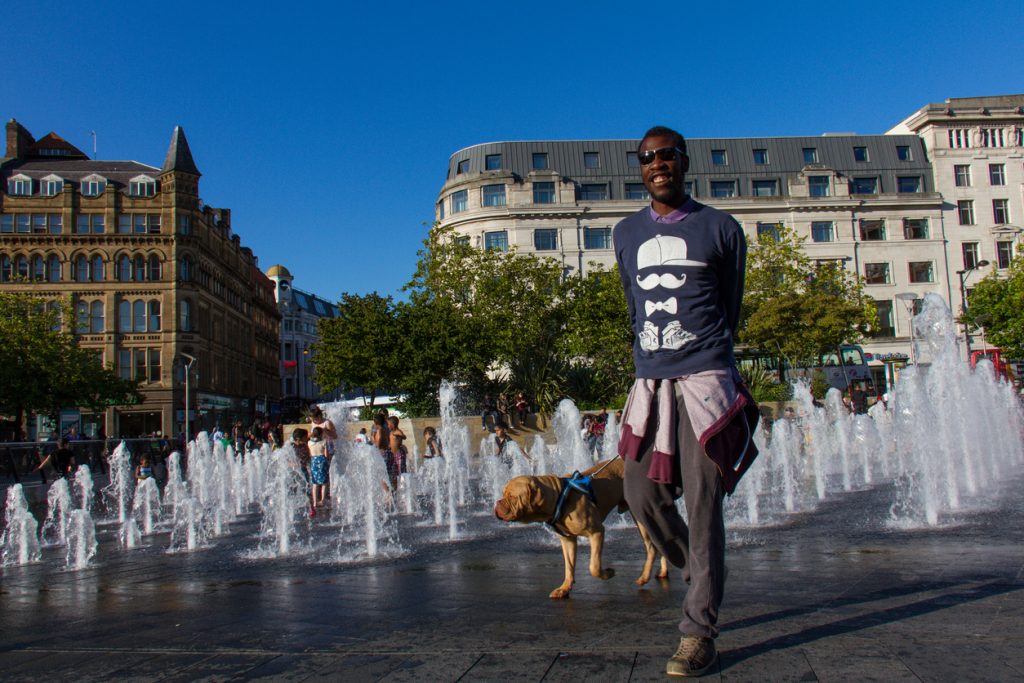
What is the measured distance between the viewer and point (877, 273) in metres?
62.2

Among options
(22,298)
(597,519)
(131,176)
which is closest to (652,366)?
(597,519)

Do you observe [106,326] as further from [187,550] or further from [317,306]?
[317,306]

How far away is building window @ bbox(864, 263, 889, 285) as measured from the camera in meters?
62.1

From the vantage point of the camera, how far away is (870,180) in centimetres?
6438

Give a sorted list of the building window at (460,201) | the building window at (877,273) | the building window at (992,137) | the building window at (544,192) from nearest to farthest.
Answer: the building window at (544,192), the building window at (460,201), the building window at (877,273), the building window at (992,137)

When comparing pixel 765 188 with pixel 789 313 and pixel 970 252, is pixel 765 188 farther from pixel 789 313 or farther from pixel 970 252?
pixel 789 313

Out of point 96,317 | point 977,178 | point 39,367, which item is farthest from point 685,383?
point 977,178

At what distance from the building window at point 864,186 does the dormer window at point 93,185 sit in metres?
53.7

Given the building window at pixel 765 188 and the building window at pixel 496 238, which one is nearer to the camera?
the building window at pixel 496 238

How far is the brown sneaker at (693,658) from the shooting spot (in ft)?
10.9

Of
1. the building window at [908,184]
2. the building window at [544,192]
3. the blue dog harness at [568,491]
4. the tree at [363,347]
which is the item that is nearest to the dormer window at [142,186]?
the building window at [544,192]

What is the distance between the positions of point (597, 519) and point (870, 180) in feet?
216

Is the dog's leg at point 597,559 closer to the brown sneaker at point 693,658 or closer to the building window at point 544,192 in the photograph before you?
the brown sneaker at point 693,658

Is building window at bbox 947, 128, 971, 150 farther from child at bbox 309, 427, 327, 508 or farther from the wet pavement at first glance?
the wet pavement
